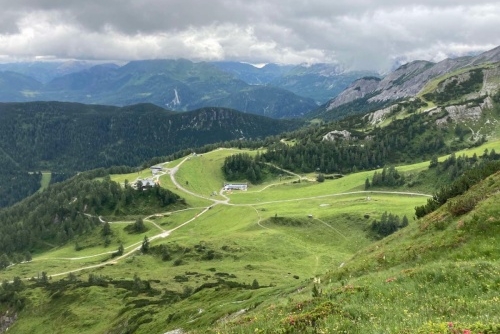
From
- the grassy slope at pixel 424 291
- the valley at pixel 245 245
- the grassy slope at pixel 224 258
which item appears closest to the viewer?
the grassy slope at pixel 424 291

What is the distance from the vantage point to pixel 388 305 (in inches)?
954

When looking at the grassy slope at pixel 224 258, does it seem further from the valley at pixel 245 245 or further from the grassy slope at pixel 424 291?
the grassy slope at pixel 424 291

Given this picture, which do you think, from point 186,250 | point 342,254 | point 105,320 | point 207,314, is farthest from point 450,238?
point 186,250

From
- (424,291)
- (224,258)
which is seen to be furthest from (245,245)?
(424,291)

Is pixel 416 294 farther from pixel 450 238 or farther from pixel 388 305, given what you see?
pixel 450 238

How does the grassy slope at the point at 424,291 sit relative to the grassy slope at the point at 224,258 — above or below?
above

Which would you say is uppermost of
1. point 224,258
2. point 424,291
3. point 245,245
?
point 424,291

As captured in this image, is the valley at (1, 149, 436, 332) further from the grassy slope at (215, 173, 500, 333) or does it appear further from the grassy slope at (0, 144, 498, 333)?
the grassy slope at (215, 173, 500, 333)

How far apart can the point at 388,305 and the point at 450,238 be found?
1677 centimetres

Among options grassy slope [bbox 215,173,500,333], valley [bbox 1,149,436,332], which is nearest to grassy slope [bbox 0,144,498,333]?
valley [bbox 1,149,436,332]

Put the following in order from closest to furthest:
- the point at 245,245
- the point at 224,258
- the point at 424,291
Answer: the point at 424,291 → the point at 224,258 → the point at 245,245

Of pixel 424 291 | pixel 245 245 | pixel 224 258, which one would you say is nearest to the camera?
pixel 424 291

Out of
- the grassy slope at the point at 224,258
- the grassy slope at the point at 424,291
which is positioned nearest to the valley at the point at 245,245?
the grassy slope at the point at 224,258

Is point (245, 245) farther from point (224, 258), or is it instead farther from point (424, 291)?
point (424, 291)
